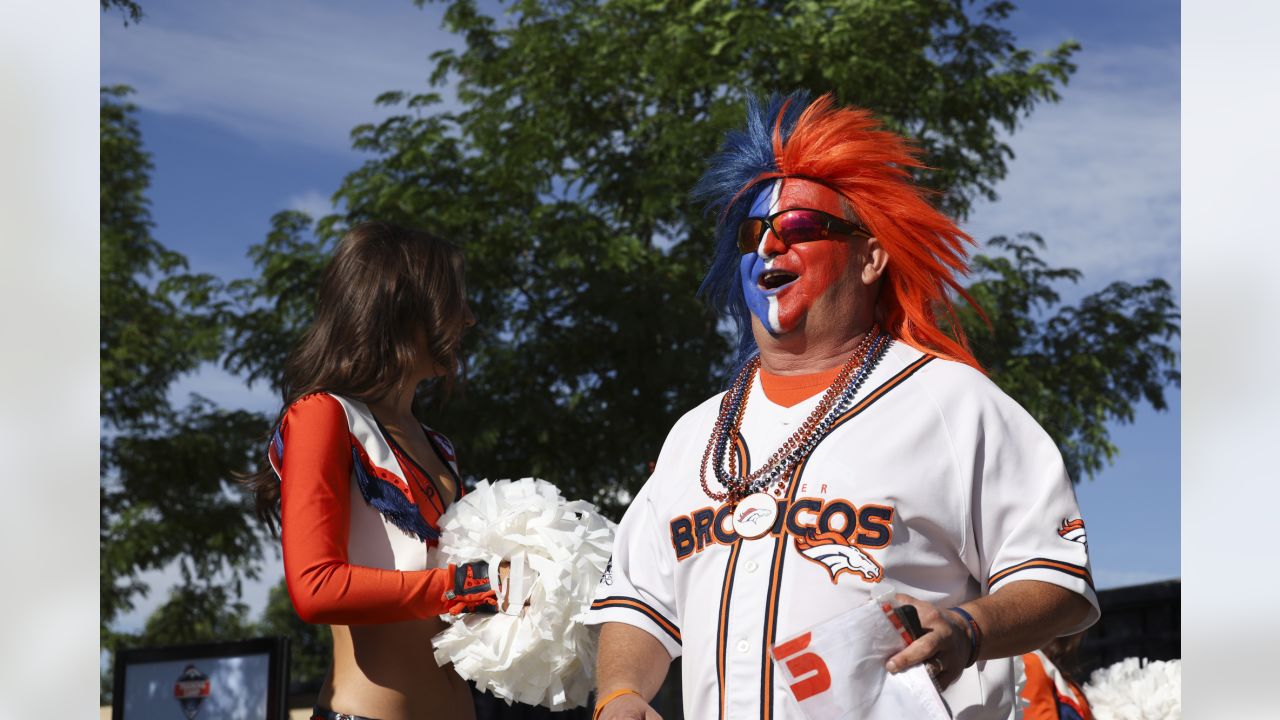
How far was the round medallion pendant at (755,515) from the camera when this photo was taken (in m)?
2.22

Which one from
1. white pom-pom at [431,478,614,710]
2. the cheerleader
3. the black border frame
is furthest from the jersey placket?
the black border frame

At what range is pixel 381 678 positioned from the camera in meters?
2.86

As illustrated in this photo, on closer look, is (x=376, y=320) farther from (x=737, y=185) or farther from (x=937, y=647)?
(x=937, y=647)

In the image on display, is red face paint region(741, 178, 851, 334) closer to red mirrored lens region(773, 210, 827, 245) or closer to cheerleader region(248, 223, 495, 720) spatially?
red mirrored lens region(773, 210, 827, 245)

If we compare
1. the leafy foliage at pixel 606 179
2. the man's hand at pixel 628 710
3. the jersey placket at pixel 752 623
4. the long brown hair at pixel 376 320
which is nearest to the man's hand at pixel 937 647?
the jersey placket at pixel 752 623

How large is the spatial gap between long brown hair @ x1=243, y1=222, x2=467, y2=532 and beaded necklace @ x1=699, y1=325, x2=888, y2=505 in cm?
96

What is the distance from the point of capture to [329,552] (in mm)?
2777

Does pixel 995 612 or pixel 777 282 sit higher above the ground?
pixel 777 282

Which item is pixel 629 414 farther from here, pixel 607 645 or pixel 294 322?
pixel 607 645

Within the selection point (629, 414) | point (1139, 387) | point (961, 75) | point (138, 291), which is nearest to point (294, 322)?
point (138, 291)

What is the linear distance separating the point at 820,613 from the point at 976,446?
1.27 feet

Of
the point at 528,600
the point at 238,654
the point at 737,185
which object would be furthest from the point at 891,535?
the point at 238,654

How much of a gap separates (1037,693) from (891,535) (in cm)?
261

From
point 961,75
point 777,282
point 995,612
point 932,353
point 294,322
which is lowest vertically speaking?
point 995,612
